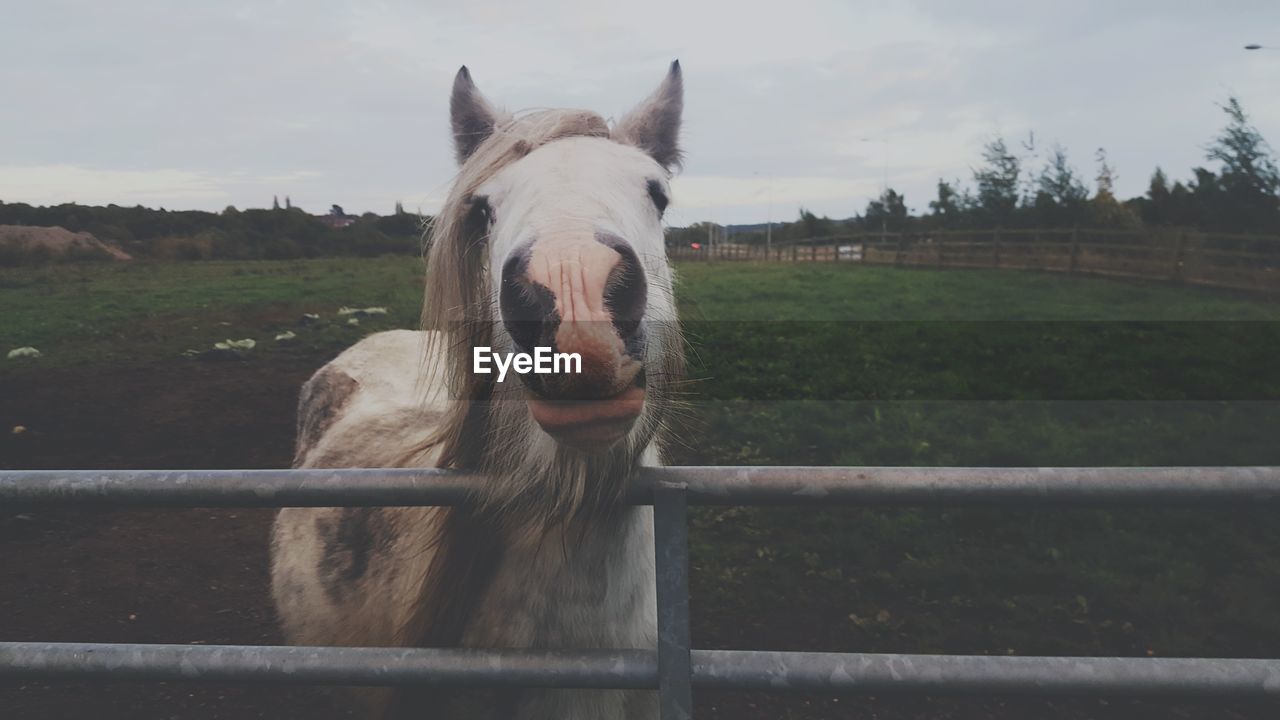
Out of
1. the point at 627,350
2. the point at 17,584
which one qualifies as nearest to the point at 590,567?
the point at 627,350

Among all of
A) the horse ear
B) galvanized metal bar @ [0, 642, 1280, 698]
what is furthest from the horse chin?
the horse ear

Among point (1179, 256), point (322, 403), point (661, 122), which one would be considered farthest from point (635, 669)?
point (1179, 256)

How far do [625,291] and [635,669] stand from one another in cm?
73

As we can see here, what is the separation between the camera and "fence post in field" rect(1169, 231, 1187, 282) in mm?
14523

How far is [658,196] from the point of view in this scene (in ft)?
5.79

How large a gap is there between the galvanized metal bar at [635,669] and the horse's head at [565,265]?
0.46 meters

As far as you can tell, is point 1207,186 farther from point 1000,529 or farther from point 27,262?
point 27,262

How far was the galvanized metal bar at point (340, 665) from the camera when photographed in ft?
4.48

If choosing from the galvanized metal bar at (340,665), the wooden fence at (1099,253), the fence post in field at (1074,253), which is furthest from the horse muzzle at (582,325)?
the fence post in field at (1074,253)

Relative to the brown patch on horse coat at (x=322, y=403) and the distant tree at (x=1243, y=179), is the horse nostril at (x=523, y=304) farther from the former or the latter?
the distant tree at (x=1243, y=179)

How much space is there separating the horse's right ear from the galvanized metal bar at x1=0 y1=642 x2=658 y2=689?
54.2 inches

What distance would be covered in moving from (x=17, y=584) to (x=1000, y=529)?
18.4 feet

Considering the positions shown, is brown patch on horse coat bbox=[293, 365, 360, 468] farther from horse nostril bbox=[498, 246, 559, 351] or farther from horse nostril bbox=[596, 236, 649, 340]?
horse nostril bbox=[596, 236, 649, 340]

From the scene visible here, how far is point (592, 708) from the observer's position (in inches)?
67.7
